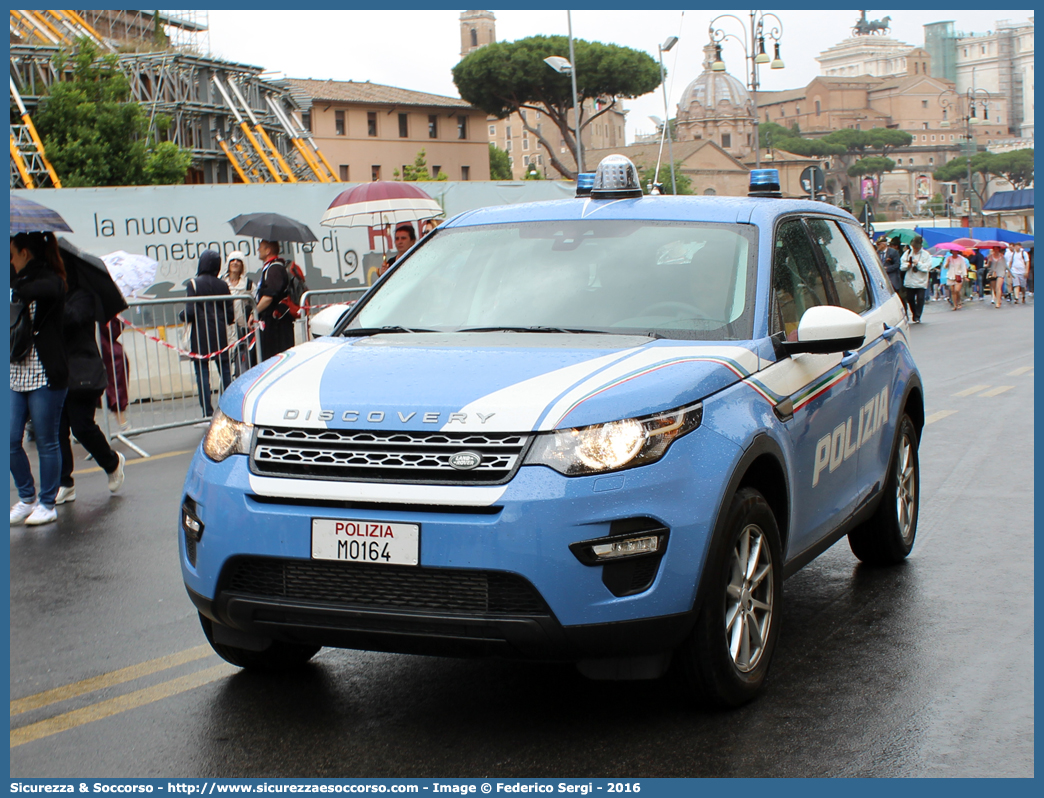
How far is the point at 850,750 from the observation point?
3.67 m

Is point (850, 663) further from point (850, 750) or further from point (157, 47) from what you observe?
point (157, 47)

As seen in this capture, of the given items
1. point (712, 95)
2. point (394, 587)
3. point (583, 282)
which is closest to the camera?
point (394, 587)

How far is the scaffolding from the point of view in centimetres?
6097

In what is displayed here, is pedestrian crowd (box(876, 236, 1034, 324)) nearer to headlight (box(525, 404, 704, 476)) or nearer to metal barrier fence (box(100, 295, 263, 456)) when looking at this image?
metal barrier fence (box(100, 295, 263, 456))

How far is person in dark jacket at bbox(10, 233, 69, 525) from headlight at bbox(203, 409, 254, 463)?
12.3 feet

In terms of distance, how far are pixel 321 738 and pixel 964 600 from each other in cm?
292

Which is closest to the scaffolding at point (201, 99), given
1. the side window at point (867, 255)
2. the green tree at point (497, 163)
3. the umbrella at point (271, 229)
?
the green tree at point (497, 163)

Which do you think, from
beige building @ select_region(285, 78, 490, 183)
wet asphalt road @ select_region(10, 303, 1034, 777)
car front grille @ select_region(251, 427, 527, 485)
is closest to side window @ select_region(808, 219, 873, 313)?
wet asphalt road @ select_region(10, 303, 1034, 777)

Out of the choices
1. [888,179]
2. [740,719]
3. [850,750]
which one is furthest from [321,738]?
[888,179]

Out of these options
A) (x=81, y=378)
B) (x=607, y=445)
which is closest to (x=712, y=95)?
(x=81, y=378)

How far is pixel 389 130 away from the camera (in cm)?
9600

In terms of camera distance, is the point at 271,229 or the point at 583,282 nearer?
the point at 583,282

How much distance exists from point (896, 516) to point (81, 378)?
5.05m

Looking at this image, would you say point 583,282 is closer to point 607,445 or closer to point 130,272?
point 607,445
